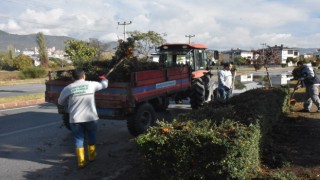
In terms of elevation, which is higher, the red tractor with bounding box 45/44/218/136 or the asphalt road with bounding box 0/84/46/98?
the red tractor with bounding box 45/44/218/136

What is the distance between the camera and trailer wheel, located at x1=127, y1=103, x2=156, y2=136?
8.26 m

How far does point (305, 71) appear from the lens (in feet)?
36.3

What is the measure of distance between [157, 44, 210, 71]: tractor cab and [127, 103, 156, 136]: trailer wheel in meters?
3.76

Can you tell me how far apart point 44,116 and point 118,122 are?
9.00ft

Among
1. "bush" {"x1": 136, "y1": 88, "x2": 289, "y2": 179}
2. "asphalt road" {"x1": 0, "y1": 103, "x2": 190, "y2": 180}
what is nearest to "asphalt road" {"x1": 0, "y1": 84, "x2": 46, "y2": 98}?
"asphalt road" {"x1": 0, "y1": 103, "x2": 190, "y2": 180}

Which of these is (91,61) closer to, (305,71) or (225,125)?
(225,125)

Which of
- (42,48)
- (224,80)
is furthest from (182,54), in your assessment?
→ (42,48)

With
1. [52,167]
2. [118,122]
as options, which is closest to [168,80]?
[118,122]

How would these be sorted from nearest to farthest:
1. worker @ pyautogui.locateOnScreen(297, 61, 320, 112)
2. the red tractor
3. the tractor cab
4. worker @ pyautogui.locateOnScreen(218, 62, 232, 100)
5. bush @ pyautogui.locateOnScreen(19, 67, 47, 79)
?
the red tractor
worker @ pyautogui.locateOnScreen(297, 61, 320, 112)
worker @ pyautogui.locateOnScreen(218, 62, 232, 100)
the tractor cab
bush @ pyautogui.locateOnScreen(19, 67, 47, 79)

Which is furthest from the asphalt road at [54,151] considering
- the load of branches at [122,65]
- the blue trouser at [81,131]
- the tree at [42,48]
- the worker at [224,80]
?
the tree at [42,48]

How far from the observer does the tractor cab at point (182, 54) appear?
12430mm

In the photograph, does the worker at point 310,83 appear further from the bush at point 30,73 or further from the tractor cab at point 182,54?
the bush at point 30,73

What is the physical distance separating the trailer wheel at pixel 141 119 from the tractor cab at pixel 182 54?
12.3 feet

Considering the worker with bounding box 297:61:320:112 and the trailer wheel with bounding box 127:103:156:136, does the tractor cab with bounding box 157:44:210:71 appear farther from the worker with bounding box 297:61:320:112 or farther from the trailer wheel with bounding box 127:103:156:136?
the trailer wheel with bounding box 127:103:156:136
